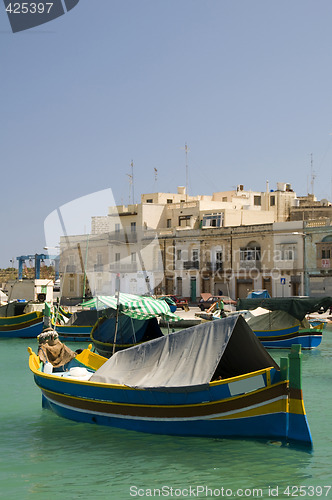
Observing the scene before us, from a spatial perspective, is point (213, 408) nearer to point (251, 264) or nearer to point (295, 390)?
point (295, 390)

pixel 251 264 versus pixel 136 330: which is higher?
pixel 251 264

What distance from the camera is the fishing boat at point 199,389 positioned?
12422mm

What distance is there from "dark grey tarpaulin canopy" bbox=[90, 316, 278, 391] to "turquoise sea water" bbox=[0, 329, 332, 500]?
1.12m

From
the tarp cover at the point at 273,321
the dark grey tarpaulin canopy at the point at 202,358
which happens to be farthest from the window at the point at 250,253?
the dark grey tarpaulin canopy at the point at 202,358

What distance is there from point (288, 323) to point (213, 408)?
19.4 m

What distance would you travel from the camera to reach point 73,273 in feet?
237

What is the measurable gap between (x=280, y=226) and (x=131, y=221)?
1982 centimetres

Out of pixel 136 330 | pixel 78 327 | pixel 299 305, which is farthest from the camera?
pixel 78 327

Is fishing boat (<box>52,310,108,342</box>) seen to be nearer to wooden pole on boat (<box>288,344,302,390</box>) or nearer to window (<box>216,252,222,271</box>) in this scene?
window (<box>216,252,222,271</box>)

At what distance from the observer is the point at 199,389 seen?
500 inches

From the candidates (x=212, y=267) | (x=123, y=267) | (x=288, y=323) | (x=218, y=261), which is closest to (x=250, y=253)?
(x=218, y=261)

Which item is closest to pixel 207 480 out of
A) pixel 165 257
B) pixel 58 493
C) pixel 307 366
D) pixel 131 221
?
pixel 58 493

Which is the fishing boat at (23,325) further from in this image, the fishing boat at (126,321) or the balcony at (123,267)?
the balcony at (123,267)

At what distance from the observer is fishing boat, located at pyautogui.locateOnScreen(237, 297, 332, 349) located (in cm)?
3058
